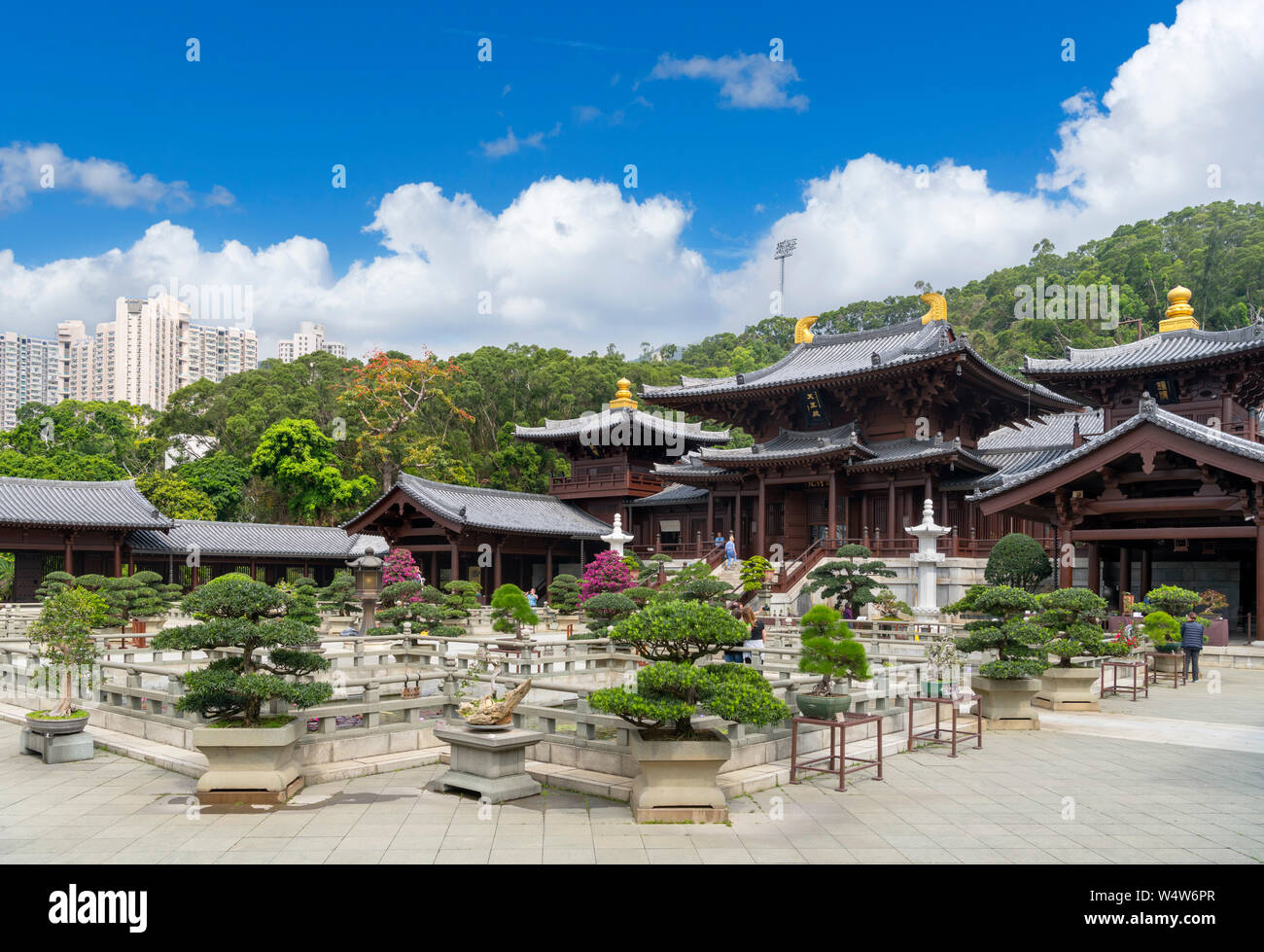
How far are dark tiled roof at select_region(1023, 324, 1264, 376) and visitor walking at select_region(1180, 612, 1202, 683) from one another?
1329cm

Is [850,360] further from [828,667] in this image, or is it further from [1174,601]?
[828,667]

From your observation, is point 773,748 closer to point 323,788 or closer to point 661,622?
point 661,622

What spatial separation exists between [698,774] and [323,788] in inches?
174

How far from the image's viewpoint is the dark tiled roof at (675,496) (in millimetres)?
44406

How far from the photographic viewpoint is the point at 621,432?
47.1 meters

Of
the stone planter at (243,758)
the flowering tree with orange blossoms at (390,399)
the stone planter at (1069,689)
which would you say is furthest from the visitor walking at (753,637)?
the flowering tree with orange blossoms at (390,399)

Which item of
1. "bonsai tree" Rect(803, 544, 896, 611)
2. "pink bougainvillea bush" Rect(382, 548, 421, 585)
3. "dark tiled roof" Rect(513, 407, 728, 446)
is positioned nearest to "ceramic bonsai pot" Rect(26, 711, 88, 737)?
"pink bougainvillea bush" Rect(382, 548, 421, 585)

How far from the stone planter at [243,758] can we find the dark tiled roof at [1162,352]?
31.7m

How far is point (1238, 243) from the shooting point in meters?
83.1

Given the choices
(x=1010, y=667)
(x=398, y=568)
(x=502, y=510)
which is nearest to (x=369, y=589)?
(x=398, y=568)

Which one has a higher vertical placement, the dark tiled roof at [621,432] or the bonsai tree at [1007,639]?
the dark tiled roof at [621,432]

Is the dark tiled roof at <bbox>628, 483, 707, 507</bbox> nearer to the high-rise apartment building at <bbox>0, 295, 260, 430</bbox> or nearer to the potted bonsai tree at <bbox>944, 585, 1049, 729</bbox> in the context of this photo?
the potted bonsai tree at <bbox>944, 585, 1049, 729</bbox>

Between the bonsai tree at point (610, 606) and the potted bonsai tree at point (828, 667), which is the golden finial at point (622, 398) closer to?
the bonsai tree at point (610, 606)

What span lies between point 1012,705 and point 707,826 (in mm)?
8130
